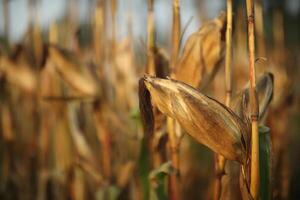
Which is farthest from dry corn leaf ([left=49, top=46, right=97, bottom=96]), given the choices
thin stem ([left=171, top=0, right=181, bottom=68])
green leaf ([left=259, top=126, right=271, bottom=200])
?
green leaf ([left=259, top=126, right=271, bottom=200])

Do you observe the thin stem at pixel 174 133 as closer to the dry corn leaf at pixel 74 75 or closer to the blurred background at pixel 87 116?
the blurred background at pixel 87 116

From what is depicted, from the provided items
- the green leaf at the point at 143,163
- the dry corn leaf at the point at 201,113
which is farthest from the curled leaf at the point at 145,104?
the green leaf at the point at 143,163

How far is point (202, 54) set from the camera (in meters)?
0.73

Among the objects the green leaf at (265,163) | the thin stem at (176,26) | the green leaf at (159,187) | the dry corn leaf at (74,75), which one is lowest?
the green leaf at (159,187)

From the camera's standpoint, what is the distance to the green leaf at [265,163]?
0.59 meters

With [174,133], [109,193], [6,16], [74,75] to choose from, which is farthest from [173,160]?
[6,16]

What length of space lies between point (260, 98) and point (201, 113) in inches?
6.5

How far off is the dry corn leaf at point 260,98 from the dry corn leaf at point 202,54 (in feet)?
0.28

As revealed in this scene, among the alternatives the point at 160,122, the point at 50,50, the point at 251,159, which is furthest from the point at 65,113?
the point at 251,159

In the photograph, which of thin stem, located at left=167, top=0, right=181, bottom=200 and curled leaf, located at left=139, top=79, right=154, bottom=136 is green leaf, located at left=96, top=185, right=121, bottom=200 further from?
curled leaf, located at left=139, top=79, right=154, bottom=136

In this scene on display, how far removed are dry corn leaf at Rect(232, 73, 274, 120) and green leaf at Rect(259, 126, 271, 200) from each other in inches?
1.4

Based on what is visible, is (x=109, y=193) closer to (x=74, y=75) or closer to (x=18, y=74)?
(x=74, y=75)

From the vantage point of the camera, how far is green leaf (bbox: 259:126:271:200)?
590mm

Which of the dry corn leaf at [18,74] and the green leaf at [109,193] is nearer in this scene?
the green leaf at [109,193]
